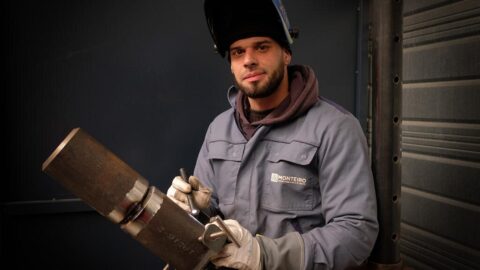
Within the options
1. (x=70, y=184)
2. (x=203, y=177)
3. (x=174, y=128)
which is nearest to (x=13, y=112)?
(x=174, y=128)

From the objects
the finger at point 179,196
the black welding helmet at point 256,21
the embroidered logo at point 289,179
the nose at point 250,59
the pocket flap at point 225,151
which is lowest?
the finger at point 179,196

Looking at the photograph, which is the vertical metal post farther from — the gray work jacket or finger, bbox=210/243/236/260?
finger, bbox=210/243/236/260

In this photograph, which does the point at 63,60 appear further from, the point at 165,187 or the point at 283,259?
the point at 283,259

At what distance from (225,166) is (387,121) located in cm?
72

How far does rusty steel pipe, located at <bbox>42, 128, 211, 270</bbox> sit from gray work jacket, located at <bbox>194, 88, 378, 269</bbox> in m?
0.45

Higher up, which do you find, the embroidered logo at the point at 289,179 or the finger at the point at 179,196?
the embroidered logo at the point at 289,179

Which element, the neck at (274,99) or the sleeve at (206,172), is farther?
the sleeve at (206,172)

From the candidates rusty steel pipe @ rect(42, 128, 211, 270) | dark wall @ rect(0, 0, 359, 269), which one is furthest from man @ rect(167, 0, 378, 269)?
dark wall @ rect(0, 0, 359, 269)

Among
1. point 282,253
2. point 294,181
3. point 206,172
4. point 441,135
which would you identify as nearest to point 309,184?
point 294,181

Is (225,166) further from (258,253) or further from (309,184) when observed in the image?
(258,253)

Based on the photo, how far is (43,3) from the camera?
6.30 feet

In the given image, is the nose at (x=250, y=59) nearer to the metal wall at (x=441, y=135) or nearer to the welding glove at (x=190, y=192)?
the welding glove at (x=190, y=192)

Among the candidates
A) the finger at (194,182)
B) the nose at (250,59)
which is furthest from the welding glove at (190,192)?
the nose at (250,59)

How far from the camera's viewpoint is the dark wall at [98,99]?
193 cm
